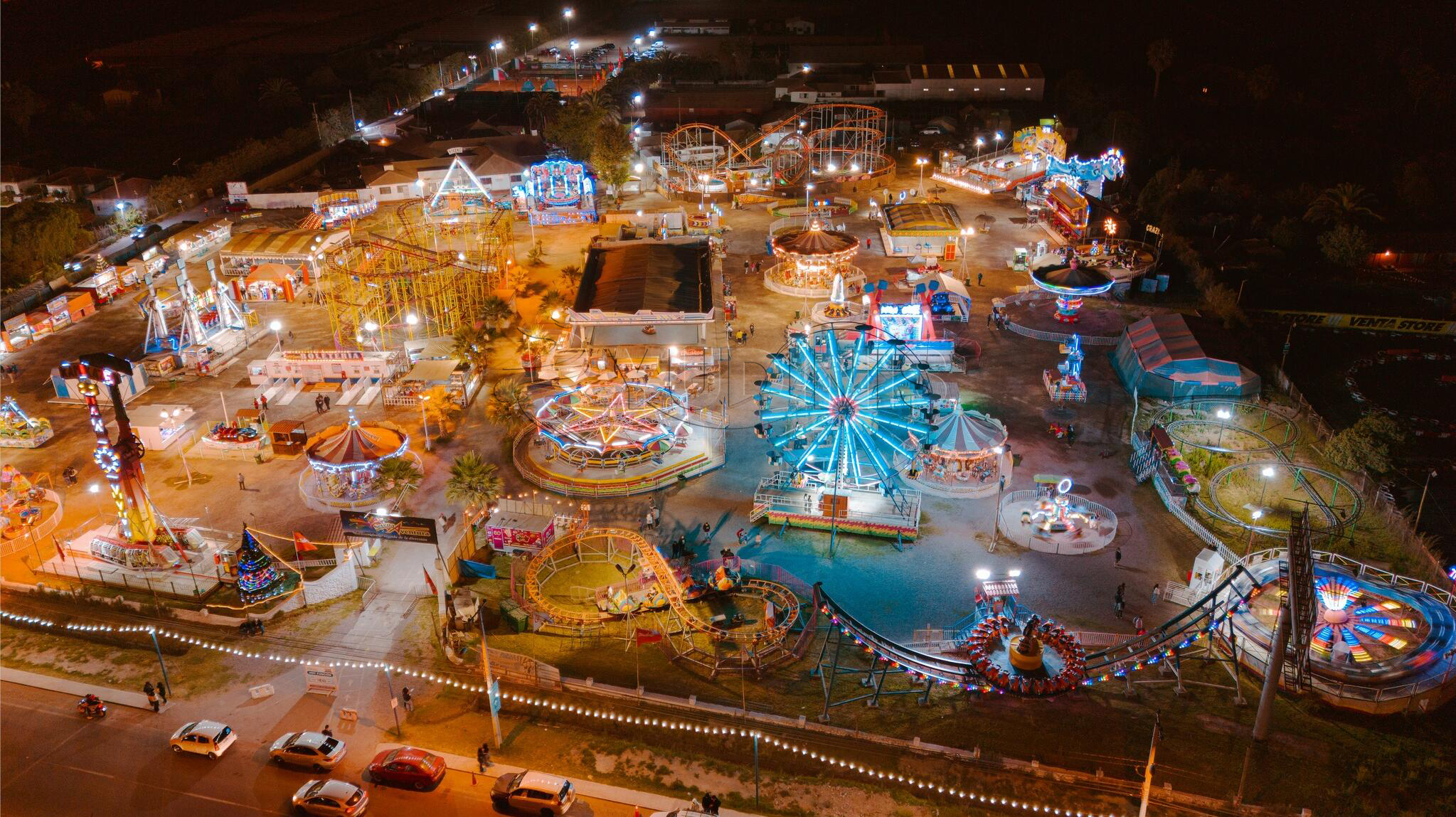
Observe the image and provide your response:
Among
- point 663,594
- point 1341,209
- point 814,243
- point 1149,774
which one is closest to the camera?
point 1149,774

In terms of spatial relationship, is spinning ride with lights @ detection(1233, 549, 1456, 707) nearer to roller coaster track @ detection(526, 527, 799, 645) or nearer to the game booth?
roller coaster track @ detection(526, 527, 799, 645)

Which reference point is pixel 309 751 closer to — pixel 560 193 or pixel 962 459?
pixel 962 459

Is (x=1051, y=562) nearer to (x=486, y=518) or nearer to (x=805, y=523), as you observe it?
(x=805, y=523)

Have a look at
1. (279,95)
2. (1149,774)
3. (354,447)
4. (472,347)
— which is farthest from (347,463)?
(279,95)

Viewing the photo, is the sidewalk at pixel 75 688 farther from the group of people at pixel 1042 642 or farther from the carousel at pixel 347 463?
the group of people at pixel 1042 642

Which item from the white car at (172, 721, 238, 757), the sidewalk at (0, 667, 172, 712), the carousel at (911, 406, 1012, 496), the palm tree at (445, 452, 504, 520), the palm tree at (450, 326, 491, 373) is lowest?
the sidewalk at (0, 667, 172, 712)

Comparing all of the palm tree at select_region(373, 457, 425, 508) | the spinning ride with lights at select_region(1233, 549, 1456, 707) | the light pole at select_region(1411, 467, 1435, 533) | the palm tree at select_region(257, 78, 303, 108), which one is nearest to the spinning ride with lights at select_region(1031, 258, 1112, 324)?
the light pole at select_region(1411, 467, 1435, 533)
